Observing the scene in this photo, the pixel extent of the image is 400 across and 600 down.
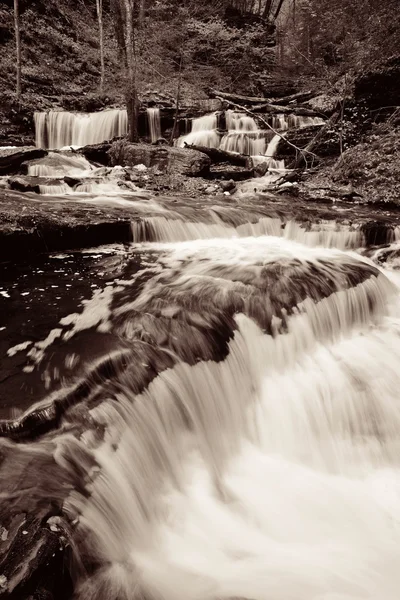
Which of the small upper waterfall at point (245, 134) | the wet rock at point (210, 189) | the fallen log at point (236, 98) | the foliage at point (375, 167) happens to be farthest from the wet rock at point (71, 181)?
the fallen log at point (236, 98)

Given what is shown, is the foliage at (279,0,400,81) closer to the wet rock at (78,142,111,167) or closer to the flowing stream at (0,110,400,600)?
the wet rock at (78,142,111,167)

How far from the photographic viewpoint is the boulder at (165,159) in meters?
10.5

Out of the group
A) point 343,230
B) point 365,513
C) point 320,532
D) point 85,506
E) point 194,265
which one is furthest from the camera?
point 343,230

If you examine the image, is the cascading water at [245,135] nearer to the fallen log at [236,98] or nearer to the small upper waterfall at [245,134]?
the small upper waterfall at [245,134]

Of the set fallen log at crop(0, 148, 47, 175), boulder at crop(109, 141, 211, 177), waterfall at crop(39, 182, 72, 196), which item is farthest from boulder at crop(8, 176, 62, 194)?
boulder at crop(109, 141, 211, 177)

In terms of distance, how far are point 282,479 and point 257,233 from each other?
15.7ft

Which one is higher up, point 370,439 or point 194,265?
point 194,265

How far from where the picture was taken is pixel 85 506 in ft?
6.26

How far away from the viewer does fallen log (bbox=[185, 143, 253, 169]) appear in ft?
38.4

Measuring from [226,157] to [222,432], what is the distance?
1049cm

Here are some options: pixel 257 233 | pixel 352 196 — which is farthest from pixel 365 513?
pixel 352 196

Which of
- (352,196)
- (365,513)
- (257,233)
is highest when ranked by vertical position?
(352,196)

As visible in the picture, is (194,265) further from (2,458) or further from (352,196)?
(352,196)

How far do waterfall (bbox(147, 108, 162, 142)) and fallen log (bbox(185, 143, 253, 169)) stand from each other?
375 cm
